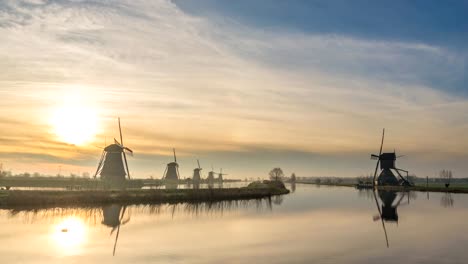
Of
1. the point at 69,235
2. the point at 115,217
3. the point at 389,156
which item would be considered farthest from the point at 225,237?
the point at 389,156

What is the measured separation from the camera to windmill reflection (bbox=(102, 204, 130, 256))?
29.8 m

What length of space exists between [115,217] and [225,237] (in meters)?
12.9

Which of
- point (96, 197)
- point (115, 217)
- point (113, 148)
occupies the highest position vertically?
point (113, 148)

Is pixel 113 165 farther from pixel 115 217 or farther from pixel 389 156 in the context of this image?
pixel 389 156

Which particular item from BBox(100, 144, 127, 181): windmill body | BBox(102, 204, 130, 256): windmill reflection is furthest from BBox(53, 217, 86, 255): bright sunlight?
BBox(100, 144, 127, 181): windmill body

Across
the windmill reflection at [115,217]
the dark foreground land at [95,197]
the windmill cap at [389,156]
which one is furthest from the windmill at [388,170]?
the windmill reflection at [115,217]

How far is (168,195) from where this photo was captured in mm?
52719

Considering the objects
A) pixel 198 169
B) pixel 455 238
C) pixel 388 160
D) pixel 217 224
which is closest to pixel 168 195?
pixel 217 224

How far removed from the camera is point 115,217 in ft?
115

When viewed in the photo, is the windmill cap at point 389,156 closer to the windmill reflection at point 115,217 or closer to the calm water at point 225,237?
the calm water at point 225,237

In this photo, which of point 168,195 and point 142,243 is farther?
point 168,195

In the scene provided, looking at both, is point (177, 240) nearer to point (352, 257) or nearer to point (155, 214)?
point (352, 257)

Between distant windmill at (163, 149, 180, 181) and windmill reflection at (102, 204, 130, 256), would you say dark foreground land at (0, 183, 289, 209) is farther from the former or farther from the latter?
distant windmill at (163, 149, 180, 181)

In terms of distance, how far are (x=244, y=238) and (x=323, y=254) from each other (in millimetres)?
6329
